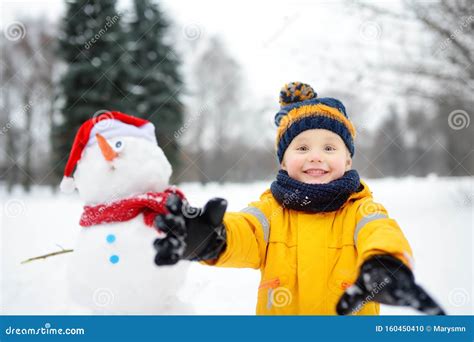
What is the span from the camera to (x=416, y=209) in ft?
14.6

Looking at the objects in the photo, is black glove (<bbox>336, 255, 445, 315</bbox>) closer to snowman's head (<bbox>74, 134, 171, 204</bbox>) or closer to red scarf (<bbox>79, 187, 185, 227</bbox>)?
red scarf (<bbox>79, 187, 185, 227</bbox>)

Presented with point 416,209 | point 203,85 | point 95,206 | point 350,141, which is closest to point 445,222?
point 416,209

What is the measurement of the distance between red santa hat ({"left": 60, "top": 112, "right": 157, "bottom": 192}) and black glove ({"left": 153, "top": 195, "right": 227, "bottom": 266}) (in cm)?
79

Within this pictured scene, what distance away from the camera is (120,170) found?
5.32 feet

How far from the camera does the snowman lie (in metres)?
1.62

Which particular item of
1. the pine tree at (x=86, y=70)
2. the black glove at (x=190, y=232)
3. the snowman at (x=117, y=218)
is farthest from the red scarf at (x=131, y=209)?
the pine tree at (x=86, y=70)

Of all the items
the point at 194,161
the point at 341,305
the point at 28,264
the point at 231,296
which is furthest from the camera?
the point at 194,161

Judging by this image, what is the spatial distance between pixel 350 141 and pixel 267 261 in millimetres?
529

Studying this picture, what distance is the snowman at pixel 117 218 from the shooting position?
162 cm

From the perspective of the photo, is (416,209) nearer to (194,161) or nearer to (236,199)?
(236,199)

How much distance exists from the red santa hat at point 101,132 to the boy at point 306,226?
65 cm

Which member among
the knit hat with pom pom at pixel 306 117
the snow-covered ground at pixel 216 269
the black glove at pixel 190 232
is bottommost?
the snow-covered ground at pixel 216 269

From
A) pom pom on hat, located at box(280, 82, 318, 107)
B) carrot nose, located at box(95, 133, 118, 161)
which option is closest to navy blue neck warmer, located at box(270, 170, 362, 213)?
pom pom on hat, located at box(280, 82, 318, 107)

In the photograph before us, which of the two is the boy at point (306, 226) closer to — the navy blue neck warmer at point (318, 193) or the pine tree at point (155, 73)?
the navy blue neck warmer at point (318, 193)
